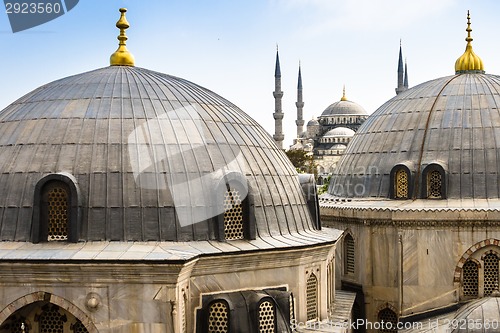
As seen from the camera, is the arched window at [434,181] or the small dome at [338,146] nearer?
the arched window at [434,181]

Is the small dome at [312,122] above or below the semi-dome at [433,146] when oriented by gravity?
above

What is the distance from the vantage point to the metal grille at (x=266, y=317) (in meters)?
14.3

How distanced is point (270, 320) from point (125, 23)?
28.1 ft

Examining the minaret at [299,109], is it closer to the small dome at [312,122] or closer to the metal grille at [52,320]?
the small dome at [312,122]

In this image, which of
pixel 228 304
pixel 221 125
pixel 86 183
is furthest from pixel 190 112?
pixel 228 304

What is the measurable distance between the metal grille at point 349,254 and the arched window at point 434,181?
Answer: 2799 mm

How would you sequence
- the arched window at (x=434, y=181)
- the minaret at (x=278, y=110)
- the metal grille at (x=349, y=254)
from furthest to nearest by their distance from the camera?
the minaret at (x=278, y=110)
the metal grille at (x=349, y=254)
the arched window at (x=434, y=181)

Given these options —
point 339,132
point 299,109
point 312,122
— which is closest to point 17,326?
point 339,132

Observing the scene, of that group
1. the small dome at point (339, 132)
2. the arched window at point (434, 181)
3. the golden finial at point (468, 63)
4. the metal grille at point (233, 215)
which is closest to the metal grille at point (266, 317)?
the metal grille at point (233, 215)

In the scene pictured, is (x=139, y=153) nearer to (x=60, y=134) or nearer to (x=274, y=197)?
(x=60, y=134)

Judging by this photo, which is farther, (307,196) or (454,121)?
(454,121)

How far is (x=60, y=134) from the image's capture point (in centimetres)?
1535

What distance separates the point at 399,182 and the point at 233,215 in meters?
8.30

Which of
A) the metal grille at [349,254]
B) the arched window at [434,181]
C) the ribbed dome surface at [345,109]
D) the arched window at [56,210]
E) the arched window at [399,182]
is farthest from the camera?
the ribbed dome surface at [345,109]
